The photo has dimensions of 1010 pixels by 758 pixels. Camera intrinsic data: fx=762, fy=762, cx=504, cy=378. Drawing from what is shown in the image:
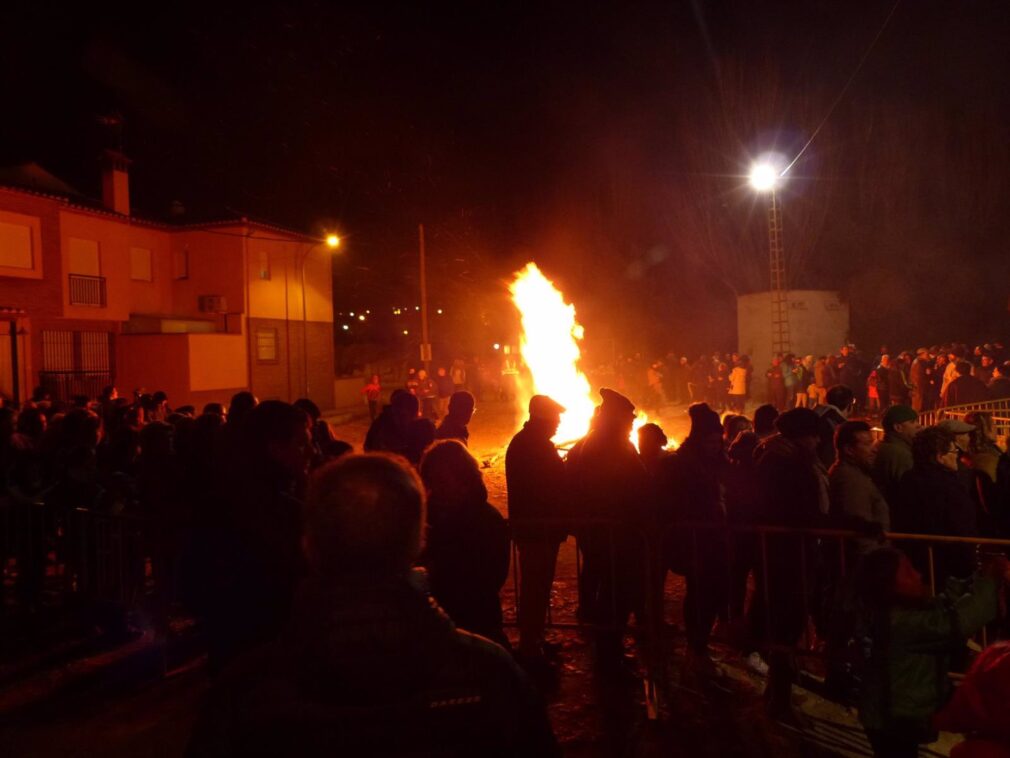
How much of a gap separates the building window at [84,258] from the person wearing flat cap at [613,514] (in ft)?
84.8

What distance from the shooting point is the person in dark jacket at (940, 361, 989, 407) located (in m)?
15.2

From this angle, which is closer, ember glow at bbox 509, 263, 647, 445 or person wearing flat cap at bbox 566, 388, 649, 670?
person wearing flat cap at bbox 566, 388, 649, 670

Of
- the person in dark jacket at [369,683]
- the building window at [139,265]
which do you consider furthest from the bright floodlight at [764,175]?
the building window at [139,265]

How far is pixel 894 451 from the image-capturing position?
612 cm

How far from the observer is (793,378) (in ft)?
68.9

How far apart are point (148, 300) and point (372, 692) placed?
106ft

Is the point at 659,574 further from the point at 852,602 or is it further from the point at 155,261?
the point at 155,261

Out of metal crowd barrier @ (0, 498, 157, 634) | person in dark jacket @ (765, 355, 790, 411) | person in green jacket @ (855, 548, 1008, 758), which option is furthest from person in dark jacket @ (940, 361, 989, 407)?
metal crowd barrier @ (0, 498, 157, 634)

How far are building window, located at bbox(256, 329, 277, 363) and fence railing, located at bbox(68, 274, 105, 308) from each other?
19.6ft

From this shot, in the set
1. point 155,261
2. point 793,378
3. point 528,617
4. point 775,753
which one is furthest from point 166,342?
point 775,753

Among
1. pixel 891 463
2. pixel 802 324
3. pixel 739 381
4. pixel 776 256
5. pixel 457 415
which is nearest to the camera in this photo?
pixel 891 463

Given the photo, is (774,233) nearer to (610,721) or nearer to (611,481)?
(611,481)

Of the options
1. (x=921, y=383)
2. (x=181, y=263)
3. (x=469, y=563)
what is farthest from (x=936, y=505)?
(x=181, y=263)

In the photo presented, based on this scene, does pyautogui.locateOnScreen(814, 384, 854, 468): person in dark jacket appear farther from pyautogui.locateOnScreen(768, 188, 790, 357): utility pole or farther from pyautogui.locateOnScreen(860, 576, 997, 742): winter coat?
pyautogui.locateOnScreen(768, 188, 790, 357): utility pole
